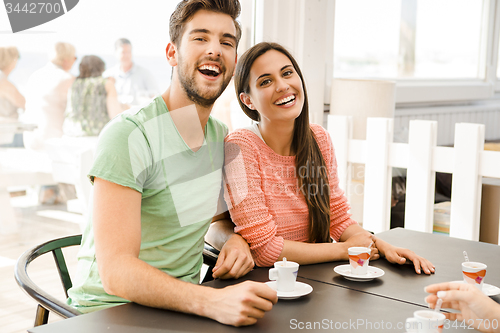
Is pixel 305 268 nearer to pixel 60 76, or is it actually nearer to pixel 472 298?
pixel 472 298

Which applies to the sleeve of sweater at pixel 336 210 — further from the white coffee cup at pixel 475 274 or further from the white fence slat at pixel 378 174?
the white fence slat at pixel 378 174

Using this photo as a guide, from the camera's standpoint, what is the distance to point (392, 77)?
4098 mm

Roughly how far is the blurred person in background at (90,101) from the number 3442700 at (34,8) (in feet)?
0.71

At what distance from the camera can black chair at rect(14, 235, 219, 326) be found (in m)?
1.20

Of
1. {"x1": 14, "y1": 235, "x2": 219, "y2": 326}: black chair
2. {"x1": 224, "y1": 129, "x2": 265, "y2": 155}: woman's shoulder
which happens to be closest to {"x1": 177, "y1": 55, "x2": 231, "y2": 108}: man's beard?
{"x1": 224, "y1": 129, "x2": 265, "y2": 155}: woman's shoulder

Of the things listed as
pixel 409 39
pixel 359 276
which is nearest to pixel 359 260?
pixel 359 276

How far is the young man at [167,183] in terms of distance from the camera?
1226 mm

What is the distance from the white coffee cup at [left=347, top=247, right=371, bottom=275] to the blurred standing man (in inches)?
51.5

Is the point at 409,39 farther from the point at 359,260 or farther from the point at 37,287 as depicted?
the point at 37,287

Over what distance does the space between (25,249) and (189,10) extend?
1233 mm

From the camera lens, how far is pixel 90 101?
2.15 metres

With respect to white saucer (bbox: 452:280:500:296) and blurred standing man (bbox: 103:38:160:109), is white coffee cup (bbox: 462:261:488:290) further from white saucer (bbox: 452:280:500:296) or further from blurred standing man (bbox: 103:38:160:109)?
blurred standing man (bbox: 103:38:160:109)

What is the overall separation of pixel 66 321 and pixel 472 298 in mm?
831

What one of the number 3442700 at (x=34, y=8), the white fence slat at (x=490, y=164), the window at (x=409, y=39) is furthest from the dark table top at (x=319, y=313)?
the window at (x=409, y=39)
